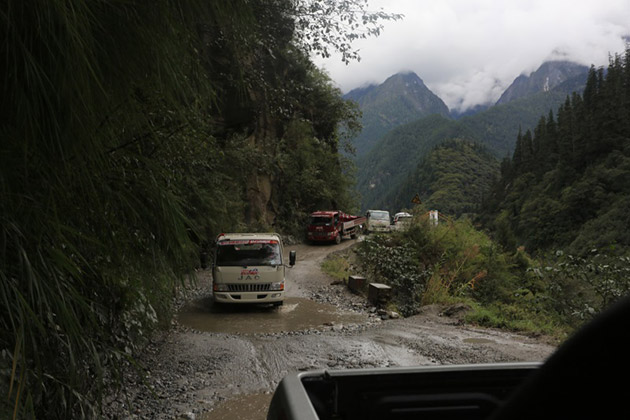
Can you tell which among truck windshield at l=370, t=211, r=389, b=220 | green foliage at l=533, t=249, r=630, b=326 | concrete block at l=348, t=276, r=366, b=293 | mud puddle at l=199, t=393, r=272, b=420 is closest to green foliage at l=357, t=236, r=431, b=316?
concrete block at l=348, t=276, r=366, b=293

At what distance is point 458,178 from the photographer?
370ft

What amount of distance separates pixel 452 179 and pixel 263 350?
111816 mm

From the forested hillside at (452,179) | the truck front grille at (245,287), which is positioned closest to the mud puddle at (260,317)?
the truck front grille at (245,287)

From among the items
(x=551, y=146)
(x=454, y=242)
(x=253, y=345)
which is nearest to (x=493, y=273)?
(x=454, y=242)

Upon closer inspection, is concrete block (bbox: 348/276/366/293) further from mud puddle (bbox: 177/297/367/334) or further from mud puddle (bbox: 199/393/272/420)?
mud puddle (bbox: 199/393/272/420)

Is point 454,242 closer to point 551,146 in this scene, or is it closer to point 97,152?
point 97,152

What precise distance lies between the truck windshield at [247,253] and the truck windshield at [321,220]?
49.4ft

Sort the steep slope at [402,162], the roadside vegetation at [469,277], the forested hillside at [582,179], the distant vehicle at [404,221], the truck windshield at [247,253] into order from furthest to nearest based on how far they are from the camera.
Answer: the steep slope at [402,162], the forested hillside at [582,179], the distant vehicle at [404,221], the truck windshield at [247,253], the roadside vegetation at [469,277]

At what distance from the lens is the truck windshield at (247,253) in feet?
35.7

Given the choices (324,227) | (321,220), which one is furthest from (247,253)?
(321,220)

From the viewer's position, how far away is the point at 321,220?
26328mm

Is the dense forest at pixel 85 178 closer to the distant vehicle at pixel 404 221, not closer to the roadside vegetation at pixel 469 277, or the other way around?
the roadside vegetation at pixel 469 277

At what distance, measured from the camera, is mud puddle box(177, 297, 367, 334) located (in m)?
9.72

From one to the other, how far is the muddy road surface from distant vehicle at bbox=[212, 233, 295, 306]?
0.51 m
